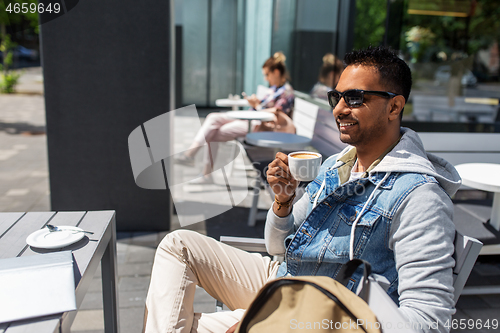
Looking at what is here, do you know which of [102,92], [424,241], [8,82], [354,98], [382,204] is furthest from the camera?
[8,82]

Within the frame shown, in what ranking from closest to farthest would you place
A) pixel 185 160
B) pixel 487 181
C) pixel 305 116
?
pixel 487 181 → pixel 305 116 → pixel 185 160

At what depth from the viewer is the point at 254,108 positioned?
16.9ft

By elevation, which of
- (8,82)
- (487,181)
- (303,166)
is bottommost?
(8,82)

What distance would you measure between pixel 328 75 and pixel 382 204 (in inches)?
162

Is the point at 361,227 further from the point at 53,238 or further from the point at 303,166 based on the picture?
the point at 53,238

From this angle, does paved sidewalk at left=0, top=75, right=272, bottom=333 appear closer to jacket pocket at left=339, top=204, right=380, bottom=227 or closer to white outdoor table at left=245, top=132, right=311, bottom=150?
white outdoor table at left=245, top=132, right=311, bottom=150

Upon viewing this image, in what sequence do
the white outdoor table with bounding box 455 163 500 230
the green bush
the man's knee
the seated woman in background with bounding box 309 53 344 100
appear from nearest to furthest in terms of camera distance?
the man's knee → the white outdoor table with bounding box 455 163 500 230 → the seated woman in background with bounding box 309 53 344 100 → the green bush

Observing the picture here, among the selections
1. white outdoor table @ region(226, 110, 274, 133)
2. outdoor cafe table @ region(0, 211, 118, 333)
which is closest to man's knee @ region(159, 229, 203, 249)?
outdoor cafe table @ region(0, 211, 118, 333)

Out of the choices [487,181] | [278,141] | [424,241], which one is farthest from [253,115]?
[424,241]

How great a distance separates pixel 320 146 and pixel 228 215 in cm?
133

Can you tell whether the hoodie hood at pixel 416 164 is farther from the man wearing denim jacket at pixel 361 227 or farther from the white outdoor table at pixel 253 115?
the white outdoor table at pixel 253 115

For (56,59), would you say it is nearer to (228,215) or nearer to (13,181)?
(228,215)

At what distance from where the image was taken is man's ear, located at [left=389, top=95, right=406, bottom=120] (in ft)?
4.86

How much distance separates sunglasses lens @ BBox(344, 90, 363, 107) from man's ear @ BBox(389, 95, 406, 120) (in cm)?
12
